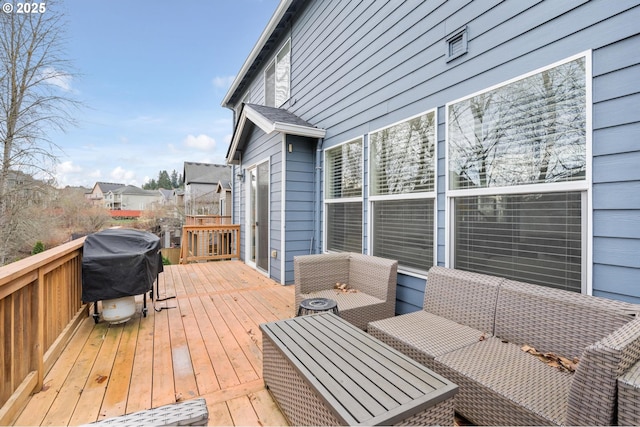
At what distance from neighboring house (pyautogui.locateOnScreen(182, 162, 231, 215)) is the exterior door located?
1292 centimetres

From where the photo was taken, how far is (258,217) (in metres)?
6.25

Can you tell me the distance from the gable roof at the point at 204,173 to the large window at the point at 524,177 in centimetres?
2487

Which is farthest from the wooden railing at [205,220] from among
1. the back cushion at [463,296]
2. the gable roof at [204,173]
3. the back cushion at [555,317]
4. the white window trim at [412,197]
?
the gable roof at [204,173]

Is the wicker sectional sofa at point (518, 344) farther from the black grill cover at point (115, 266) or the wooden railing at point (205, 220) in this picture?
the wooden railing at point (205, 220)

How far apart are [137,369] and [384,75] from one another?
408 centimetres

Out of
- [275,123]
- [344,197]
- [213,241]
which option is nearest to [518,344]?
[344,197]

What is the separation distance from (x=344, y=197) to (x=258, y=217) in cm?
257

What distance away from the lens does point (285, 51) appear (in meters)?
6.26

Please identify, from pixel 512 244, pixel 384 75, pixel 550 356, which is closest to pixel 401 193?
pixel 512 244

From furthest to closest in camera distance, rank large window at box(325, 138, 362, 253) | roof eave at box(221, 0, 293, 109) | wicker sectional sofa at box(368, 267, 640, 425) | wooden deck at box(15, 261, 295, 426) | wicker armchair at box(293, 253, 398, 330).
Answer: roof eave at box(221, 0, 293, 109) < large window at box(325, 138, 362, 253) < wicker armchair at box(293, 253, 398, 330) < wooden deck at box(15, 261, 295, 426) < wicker sectional sofa at box(368, 267, 640, 425)

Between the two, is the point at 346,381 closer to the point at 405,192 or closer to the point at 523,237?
the point at 523,237

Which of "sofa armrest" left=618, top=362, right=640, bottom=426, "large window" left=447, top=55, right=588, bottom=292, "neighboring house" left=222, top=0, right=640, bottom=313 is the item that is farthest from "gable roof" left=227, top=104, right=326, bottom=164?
"sofa armrest" left=618, top=362, right=640, bottom=426

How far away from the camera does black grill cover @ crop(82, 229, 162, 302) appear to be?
9.22ft

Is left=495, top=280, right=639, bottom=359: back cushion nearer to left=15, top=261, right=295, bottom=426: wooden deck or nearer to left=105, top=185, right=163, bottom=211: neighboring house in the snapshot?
left=15, top=261, right=295, bottom=426: wooden deck
